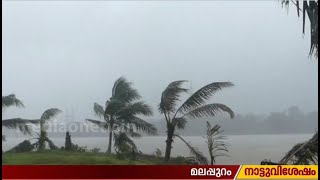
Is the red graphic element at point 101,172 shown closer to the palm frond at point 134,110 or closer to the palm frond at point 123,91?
the palm frond at point 134,110

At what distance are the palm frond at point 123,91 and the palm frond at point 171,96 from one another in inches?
8.7

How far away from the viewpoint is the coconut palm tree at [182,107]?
118 inches

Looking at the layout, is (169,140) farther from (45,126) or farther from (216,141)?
(45,126)

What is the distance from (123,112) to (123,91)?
0.44 meters

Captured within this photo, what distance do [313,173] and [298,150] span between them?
0.97 ft

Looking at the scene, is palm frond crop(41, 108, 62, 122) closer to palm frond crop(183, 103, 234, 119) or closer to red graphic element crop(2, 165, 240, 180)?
red graphic element crop(2, 165, 240, 180)

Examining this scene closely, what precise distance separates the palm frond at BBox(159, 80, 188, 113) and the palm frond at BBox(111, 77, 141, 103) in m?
0.22

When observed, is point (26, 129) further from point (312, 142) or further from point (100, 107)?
point (312, 142)

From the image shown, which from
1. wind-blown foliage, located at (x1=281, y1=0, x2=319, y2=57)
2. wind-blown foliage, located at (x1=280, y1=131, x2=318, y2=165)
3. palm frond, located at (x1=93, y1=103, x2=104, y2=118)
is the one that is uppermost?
wind-blown foliage, located at (x1=281, y1=0, x2=319, y2=57)

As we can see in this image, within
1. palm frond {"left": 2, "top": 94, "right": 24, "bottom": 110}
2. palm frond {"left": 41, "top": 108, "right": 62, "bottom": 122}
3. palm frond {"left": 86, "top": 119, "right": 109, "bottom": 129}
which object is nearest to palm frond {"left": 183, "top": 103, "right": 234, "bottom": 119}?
palm frond {"left": 86, "top": 119, "right": 109, "bottom": 129}

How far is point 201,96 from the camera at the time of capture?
3.10 meters

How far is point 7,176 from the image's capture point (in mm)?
3094

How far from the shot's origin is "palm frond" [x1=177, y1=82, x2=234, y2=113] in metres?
2.91

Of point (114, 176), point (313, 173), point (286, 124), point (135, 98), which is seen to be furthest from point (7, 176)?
point (313, 173)
